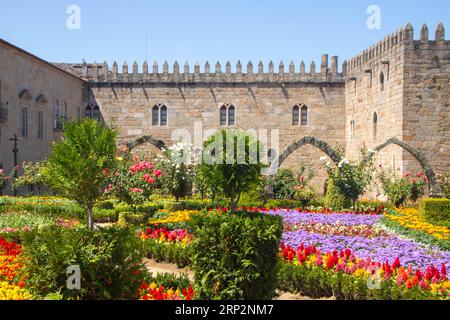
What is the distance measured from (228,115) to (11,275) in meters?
21.7

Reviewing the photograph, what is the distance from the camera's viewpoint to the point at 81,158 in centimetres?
622

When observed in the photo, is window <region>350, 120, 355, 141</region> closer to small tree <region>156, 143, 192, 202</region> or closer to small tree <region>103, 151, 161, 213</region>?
small tree <region>156, 143, 192, 202</region>

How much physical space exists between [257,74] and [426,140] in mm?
10735

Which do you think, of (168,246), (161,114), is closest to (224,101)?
(161,114)

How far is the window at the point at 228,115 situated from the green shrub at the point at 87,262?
22.3 metres

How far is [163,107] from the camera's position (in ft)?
92.1

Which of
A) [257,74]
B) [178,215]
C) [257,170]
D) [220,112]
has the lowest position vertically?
[178,215]

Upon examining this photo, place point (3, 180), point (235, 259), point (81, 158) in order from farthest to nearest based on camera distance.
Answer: point (3, 180)
point (235, 259)
point (81, 158)

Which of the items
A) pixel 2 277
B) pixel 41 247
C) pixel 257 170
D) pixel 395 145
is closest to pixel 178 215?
pixel 257 170

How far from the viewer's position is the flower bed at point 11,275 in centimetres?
553

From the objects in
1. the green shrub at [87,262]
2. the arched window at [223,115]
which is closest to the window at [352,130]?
the arched window at [223,115]

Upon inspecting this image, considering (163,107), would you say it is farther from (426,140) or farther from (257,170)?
(257,170)

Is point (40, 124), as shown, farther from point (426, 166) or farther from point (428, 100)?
point (426, 166)
